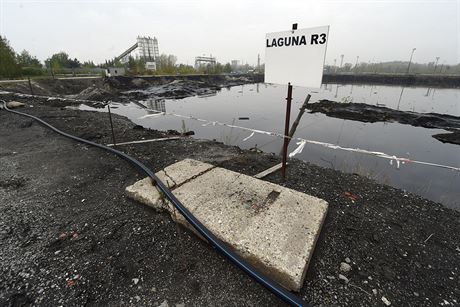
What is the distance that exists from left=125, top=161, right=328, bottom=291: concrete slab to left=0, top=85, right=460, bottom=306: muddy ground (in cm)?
22

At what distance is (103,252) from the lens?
7.69 ft

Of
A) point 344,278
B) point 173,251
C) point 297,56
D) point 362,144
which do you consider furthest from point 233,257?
point 362,144

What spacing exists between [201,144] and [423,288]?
5499mm

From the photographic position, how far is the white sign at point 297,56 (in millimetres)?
2775

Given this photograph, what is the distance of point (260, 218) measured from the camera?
2541 mm

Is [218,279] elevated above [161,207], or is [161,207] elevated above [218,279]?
[161,207]

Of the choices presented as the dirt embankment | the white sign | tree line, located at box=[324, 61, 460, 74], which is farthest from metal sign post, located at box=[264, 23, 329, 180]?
tree line, located at box=[324, 61, 460, 74]

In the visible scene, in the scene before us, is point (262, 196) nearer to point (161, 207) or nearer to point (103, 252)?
point (161, 207)

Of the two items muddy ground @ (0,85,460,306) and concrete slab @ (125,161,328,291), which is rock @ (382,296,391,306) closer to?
muddy ground @ (0,85,460,306)

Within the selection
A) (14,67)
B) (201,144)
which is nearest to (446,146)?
(201,144)

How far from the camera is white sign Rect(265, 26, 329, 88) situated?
278cm

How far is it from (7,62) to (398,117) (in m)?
43.0

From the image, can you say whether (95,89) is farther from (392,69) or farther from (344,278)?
(392,69)

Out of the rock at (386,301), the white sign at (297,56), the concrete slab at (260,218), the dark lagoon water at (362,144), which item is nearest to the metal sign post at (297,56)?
the white sign at (297,56)
